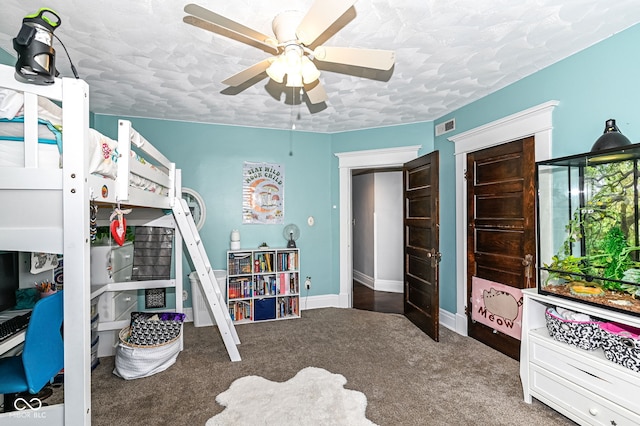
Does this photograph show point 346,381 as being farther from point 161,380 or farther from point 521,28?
point 521,28

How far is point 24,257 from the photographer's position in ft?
7.79

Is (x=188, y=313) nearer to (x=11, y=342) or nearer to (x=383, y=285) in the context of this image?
(x=11, y=342)

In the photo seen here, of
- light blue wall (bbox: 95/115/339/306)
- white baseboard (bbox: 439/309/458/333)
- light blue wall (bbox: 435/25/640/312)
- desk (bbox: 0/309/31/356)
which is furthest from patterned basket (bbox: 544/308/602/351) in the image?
desk (bbox: 0/309/31/356)

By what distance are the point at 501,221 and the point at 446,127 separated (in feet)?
4.39

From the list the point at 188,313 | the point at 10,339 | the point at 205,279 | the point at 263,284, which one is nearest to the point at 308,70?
the point at 205,279

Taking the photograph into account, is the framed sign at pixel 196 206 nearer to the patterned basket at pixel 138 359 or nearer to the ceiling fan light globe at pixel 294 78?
the patterned basket at pixel 138 359

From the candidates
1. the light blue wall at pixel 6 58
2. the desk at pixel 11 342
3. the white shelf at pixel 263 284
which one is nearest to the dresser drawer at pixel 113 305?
the white shelf at pixel 263 284

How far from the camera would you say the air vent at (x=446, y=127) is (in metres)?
3.68

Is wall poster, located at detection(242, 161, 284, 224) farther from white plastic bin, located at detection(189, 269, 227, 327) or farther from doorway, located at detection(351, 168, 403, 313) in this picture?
doorway, located at detection(351, 168, 403, 313)

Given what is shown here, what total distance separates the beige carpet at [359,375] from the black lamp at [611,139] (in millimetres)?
1727

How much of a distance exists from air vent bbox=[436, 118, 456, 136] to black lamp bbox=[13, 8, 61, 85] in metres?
3.56

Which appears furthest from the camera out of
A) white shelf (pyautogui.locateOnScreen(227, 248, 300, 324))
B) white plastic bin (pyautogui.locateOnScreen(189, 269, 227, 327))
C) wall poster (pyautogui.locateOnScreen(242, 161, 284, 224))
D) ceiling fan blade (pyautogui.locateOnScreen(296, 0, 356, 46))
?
wall poster (pyautogui.locateOnScreen(242, 161, 284, 224))

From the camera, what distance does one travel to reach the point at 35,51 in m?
1.08

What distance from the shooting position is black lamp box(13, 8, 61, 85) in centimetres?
107
